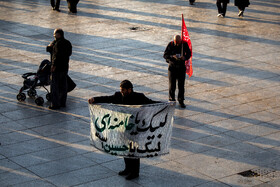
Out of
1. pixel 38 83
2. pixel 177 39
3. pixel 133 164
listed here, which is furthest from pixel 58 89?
pixel 133 164

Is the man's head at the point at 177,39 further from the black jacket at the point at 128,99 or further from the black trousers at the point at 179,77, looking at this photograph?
the black jacket at the point at 128,99

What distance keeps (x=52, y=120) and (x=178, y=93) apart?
9.77 ft

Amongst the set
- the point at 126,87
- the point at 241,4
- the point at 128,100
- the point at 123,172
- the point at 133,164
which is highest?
the point at 241,4

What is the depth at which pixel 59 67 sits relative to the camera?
513 inches

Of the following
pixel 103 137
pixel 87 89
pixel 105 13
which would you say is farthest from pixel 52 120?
pixel 105 13

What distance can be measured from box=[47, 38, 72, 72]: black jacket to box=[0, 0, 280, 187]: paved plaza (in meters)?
0.96

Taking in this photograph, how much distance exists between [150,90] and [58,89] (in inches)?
96.7

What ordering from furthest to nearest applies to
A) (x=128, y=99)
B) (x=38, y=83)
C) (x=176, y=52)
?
(x=38, y=83)
(x=176, y=52)
(x=128, y=99)

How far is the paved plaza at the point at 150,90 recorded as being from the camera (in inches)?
391

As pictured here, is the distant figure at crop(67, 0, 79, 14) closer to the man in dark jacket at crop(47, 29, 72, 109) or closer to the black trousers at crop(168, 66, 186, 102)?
the man in dark jacket at crop(47, 29, 72, 109)

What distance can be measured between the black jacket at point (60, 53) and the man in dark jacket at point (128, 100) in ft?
12.1

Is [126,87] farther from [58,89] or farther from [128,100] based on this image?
[58,89]

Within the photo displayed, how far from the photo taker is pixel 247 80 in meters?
15.3

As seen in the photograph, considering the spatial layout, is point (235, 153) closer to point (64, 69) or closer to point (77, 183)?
point (77, 183)
